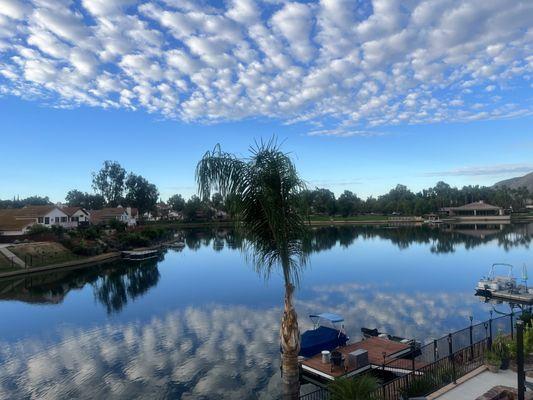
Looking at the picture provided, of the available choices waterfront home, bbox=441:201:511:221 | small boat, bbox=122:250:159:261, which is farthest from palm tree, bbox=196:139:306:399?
waterfront home, bbox=441:201:511:221

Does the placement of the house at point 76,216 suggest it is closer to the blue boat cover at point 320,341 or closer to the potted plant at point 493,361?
the blue boat cover at point 320,341

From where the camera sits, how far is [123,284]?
5119 centimetres

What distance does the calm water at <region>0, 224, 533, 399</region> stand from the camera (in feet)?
67.6

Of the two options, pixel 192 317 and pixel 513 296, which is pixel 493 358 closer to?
pixel 192 317

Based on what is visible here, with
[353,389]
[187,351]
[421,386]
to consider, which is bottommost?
[187,351]

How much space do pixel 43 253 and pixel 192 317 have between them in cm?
4261

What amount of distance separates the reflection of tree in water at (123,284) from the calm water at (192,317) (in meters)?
0.15

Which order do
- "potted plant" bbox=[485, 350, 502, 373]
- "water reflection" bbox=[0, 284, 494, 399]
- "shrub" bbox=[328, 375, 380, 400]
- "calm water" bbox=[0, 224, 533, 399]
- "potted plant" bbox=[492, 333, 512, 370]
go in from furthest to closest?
1. "calm water" bbox=[0, 224, 533, 399]
2. "water reflection" bbox=[0, 284, 494, 399]
3. "potted plant" bbox=[492, 333, 512, 370]
4. "potted plant" bbox=[485, 350, 502, 373]
5. "shrub" bbox=[328, 375, 380, 400]

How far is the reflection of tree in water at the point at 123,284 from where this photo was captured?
136 ft

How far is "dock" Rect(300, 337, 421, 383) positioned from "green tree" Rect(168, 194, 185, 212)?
157552 mm

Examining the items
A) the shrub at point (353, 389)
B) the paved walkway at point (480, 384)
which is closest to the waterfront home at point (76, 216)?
the shrub at point (353, 389)

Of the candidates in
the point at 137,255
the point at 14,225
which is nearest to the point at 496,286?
the point at 137,255

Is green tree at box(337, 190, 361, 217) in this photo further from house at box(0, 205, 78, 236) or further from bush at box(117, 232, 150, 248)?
house at box(0, 205, 78, 236)

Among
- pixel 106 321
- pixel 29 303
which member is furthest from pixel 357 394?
pixel 29 303
